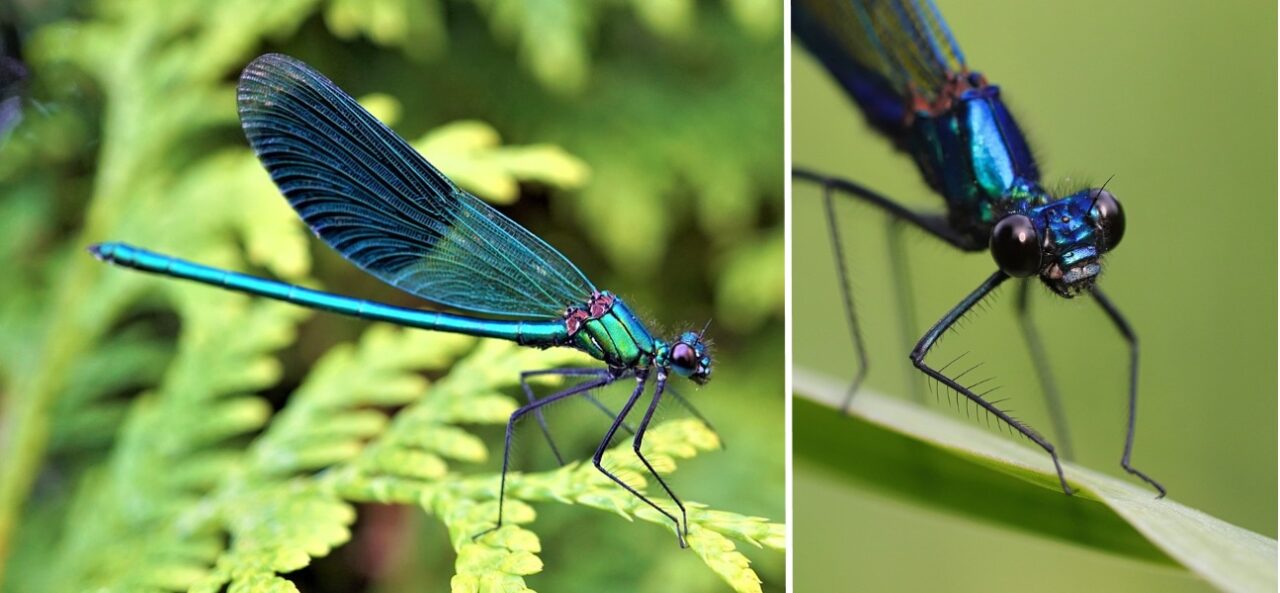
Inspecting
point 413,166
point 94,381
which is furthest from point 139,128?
point 413,166

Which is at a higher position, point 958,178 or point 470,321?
point 958,178

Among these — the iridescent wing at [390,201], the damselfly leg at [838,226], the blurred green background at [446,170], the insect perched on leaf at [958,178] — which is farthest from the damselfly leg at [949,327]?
the blurred green background at [446,170]

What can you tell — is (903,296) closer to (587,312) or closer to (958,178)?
(958,178)

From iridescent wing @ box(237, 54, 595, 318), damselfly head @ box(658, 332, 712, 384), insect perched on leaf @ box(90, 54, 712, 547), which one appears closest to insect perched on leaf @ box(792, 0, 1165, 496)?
damselfly head @ box(658, 332, 712, 384)

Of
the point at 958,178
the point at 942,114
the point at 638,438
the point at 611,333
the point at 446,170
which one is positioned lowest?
the point at 638,438

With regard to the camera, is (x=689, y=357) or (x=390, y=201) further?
(x=390, y=201)

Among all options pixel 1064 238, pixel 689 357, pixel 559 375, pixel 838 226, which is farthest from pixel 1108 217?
pixel 559 375
